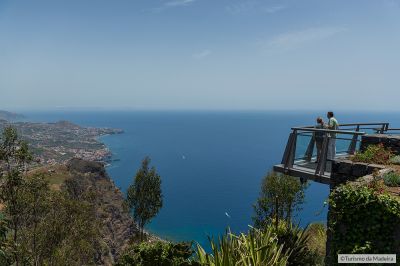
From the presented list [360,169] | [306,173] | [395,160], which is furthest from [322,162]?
[360,169]

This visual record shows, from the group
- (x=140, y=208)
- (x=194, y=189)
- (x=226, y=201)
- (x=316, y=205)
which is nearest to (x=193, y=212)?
(x=226, y=201)

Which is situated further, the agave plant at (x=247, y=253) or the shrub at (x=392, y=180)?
the agave plant at (x=247, y=253)

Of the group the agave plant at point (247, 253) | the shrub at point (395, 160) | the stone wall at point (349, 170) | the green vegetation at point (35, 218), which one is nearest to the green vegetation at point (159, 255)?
the agave plant at point (247, 253)

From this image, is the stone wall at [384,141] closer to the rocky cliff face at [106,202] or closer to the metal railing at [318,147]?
the metal railing at [318,147]

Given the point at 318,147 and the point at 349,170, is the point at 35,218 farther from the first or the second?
the point at 349,170

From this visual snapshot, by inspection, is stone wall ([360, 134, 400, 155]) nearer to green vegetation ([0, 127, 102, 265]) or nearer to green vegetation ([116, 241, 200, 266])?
green vegetation ([116, 241, 200, 266])

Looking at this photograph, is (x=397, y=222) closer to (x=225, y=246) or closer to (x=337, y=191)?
(x=337, y=191)

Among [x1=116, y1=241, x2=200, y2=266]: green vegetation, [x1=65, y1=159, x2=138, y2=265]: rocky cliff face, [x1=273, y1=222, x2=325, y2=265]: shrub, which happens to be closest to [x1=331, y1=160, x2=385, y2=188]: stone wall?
[x1=273, y1=222, x2=325, y2=265]: shrub
